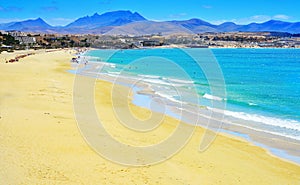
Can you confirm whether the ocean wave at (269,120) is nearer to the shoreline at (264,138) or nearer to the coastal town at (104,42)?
the shoreline at (264,138)

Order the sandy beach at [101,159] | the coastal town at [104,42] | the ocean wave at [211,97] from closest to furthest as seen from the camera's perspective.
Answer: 1. the sandy beach at [101,159]
2. the ocean wave at [211,97]
3. the coastal town at [104,42]

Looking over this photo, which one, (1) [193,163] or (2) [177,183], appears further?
(1) [193,163]

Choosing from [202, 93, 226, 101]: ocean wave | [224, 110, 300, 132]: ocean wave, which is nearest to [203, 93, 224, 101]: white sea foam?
[202, 93, 226, 101]: ocean wave

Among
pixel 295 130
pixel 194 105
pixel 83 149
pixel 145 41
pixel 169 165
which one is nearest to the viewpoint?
pixel 169 165

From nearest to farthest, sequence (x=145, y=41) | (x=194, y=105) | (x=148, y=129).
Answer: (x=148, y=129), (x=194, y=105), (x=145, y=41)

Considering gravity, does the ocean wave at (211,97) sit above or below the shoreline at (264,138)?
above

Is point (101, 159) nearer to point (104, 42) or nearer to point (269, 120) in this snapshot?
point (269, 120)

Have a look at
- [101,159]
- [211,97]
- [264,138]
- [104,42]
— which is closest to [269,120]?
[264,138]

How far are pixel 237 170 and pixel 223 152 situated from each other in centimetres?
203

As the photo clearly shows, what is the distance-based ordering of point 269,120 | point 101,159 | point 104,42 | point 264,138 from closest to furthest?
point 101,159 → point 264,138 → point 269,120 → point 104,42

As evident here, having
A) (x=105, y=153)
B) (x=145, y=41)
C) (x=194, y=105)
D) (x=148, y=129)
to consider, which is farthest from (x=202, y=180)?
(x=145, y=41)

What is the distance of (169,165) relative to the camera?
32.8ft

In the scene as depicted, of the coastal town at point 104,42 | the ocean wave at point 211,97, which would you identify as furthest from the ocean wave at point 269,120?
the coastal town at point 104,42

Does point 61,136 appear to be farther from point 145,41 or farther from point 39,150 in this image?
point 145,41
